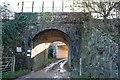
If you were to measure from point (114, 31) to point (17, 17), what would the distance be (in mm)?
10872

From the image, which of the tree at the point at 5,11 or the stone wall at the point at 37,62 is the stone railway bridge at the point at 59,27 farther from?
the tree at the point at 5,11

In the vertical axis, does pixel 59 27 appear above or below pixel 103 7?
below

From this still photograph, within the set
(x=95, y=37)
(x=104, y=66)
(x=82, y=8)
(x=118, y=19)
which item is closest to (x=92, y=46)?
(x=95, y=37)

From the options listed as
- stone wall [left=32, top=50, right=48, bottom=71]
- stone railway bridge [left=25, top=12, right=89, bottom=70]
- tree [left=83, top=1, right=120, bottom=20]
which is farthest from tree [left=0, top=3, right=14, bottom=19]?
tree [left=83, top=1, right=120, bottom=20]

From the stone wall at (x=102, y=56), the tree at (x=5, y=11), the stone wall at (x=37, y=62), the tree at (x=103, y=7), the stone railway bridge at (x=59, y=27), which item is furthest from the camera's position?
the stone wall at (x=37, y=62)

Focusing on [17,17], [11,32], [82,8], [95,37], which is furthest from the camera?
[17,17]

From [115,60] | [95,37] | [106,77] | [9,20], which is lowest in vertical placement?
[106,77]

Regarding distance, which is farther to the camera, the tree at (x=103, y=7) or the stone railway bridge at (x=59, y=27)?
the stone railway bridge at (x=59, y=27)

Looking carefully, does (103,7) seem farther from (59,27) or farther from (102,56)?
(59,27)

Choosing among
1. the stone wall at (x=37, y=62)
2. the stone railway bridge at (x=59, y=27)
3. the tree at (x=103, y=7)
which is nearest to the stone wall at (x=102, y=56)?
the tree at (x=103, y=7)

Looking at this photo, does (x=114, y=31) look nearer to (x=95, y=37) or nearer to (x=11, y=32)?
(x=95, y=37)

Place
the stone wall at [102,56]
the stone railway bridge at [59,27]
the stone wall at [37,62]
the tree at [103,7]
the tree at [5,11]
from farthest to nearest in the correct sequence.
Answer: the stone wall at [37,62], the stone railway bridge at [59,27], the tree at [5,11], the tree at [103,7], the stone wall at [102,56]

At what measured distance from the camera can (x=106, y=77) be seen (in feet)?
38.5

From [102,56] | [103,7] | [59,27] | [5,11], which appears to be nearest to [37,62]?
[59,27]
